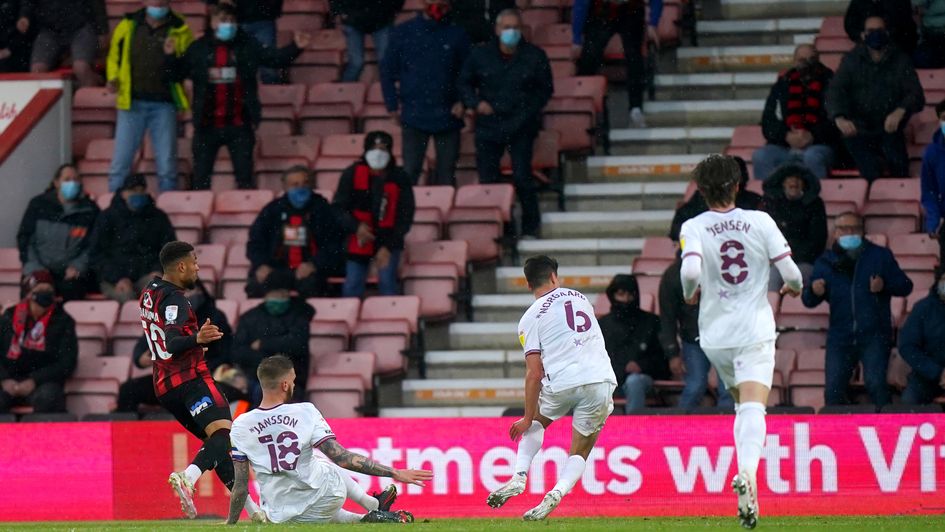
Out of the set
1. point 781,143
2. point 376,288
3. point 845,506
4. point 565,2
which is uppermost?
point 565,2

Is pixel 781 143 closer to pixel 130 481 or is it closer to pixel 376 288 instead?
pixel 376 288

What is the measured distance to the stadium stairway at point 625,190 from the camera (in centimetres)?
1642

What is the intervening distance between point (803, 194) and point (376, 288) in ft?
14.7

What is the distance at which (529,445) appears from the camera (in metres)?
11.0

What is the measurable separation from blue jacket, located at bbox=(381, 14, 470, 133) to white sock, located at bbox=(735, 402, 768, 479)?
352 inches

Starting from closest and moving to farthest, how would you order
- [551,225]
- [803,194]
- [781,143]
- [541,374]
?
[541,374] < [803,194] < [781,143] < [551,225]

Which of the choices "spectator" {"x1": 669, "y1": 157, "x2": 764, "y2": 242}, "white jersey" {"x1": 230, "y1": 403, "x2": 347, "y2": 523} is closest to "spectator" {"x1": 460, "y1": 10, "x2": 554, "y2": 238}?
"spectator" {"x1": 669, "y1": 157, "x2": 764, "y2": 242}

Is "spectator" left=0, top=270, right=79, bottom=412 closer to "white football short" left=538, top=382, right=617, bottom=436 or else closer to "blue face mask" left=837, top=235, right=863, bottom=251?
"white football short" left=538, top=382, right=617, bottom=436

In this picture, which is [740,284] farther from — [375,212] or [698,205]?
[375,212]

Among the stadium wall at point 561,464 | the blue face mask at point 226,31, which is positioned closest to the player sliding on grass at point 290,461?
the stadium wall at point 561,464

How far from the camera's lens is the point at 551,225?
708 inches

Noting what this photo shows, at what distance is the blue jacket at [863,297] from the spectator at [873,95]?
2021mm

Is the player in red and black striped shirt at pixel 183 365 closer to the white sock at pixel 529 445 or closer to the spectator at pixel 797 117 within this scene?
the white sock at pixel 529 445

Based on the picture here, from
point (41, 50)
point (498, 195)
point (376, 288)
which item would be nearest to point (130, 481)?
point (376, 288)
